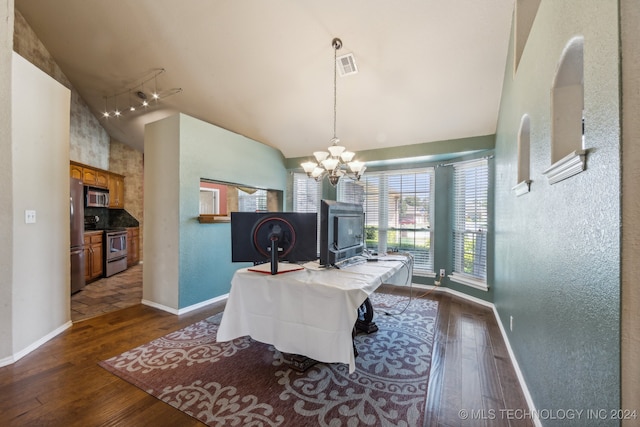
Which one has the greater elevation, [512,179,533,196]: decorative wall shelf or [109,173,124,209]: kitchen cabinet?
[109,173,124,209]: kitchen cabinet

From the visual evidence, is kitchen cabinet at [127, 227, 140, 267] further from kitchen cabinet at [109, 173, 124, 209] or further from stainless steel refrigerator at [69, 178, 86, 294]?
stainless steel refrigerator at [69, 178, 86, 294]

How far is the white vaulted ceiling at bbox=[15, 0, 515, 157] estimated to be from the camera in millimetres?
2615

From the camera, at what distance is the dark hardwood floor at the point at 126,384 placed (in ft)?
5.38

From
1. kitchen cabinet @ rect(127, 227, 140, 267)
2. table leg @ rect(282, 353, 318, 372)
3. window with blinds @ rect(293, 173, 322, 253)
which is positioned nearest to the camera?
table leg @ rect(282, 353, 318, 372)

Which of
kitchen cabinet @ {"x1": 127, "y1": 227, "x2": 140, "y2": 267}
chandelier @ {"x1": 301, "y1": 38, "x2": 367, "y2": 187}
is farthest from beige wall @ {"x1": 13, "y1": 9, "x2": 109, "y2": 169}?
chandelier @ {"x1": 301, "y1": 38, "x2": 367, "y2": 187}

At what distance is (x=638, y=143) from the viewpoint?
0.75m

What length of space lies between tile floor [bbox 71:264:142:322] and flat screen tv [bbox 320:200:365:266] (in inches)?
128

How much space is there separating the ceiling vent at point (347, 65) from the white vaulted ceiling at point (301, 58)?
0.07 metres

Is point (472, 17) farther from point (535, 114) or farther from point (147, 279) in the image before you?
point (147, 279)

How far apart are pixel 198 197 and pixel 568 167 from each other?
3.75m

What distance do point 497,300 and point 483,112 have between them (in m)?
2.47

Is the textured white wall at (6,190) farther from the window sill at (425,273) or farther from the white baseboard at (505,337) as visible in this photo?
the window sill at (425,273)

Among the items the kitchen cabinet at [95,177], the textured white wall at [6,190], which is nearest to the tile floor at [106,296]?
the textured white wall at [6,190]

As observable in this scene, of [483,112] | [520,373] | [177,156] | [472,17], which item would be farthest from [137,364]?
[483,112]
